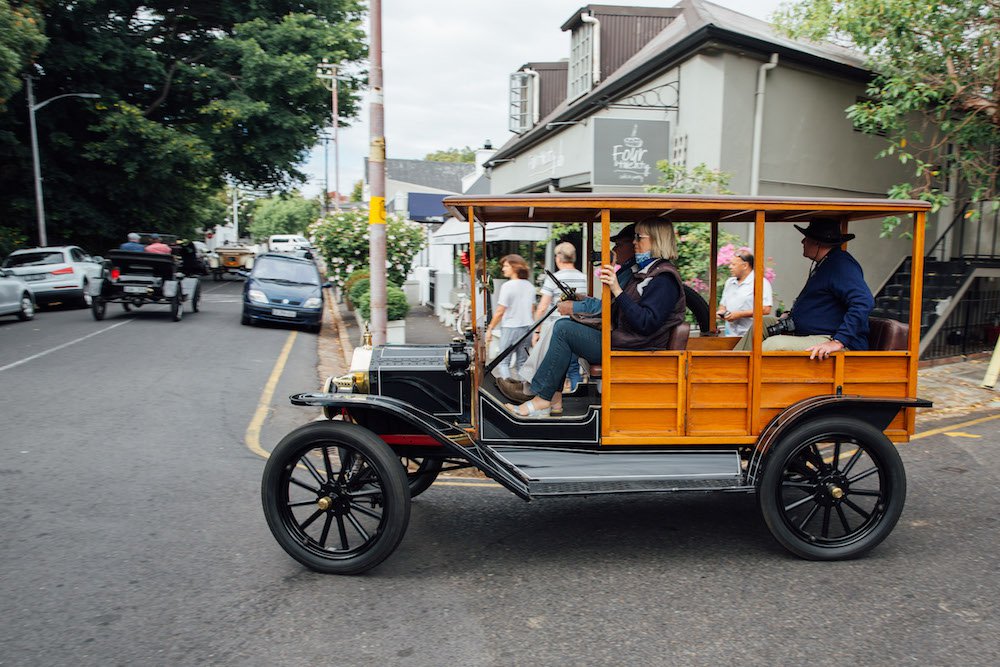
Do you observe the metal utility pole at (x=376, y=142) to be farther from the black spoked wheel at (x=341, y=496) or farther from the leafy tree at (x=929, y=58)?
the leafy tree at (x=929, y=58)

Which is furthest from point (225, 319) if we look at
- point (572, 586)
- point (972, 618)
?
point (972, 618)

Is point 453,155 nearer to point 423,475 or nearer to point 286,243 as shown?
point 286,243

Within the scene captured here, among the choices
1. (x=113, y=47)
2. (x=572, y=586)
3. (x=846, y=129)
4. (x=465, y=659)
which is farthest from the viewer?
(x=113, y=47)

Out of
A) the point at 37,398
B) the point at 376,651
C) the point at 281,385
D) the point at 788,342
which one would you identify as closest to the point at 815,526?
the point at 788,342

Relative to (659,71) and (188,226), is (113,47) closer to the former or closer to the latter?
(188,226)

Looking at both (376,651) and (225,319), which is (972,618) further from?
(225,319)

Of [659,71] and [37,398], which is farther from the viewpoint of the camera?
[659,71]

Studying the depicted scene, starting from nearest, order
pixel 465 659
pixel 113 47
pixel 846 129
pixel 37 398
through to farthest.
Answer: pixel 465 659 → pixel 37 398 → pixel 846 129 → pixel 113 47

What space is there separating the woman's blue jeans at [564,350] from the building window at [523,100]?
54.3 ft

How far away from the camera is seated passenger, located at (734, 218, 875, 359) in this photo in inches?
174

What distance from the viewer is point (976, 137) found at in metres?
9.55

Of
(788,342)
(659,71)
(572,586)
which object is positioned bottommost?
(572,586)

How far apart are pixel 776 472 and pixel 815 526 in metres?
0.91

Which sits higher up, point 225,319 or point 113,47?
point 113,47
